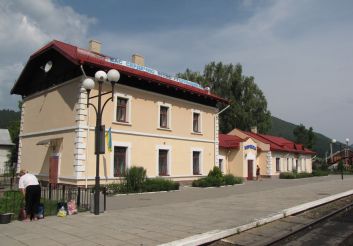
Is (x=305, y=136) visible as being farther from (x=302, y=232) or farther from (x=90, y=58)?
(x=302, y=232)

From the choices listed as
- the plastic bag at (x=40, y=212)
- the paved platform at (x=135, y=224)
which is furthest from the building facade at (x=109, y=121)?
the plastic bag at (x=40, y=212)

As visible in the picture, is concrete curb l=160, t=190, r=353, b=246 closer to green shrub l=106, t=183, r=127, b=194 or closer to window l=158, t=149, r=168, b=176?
green shrub l=106, t=183, r=127, b=194

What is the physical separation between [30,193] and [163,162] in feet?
49.4

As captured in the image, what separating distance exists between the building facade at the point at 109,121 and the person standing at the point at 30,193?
829 centimetres

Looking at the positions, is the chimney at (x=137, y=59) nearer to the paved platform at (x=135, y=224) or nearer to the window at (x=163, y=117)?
the window at (x=163, y=117)

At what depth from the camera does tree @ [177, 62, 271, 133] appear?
5617 centimetres

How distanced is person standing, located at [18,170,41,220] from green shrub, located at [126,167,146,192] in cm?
951

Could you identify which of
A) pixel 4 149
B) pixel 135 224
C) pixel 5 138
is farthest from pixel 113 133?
pixel 5 138

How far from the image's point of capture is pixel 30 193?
11141mm

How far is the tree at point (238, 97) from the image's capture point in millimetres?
56172

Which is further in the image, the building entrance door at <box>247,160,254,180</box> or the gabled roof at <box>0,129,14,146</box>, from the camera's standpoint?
the gabled roof at <box>0,129,14,146</box>

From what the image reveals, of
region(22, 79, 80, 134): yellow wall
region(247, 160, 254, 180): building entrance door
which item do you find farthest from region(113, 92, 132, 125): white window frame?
region(247, 160, 254, 180): building entrance door

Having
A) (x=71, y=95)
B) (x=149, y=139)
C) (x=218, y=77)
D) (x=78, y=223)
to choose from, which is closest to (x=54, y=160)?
→ (x=71, y=95)

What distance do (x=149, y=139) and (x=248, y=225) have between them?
1473 centimetres
